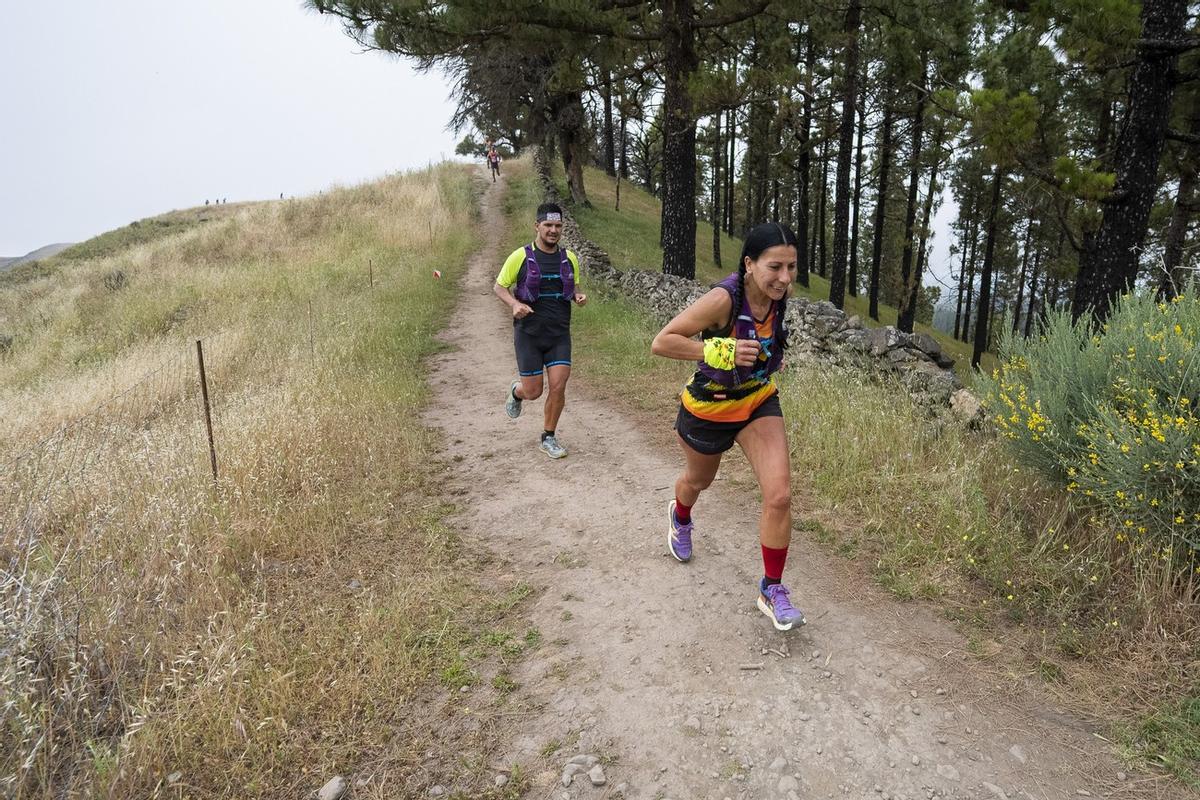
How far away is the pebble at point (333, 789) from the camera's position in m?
2.50

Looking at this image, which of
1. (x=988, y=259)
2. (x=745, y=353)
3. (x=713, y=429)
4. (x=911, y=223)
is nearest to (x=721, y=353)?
(x=745, y=353)

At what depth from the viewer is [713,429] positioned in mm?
3457

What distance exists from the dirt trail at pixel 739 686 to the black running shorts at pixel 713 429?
3.06ft

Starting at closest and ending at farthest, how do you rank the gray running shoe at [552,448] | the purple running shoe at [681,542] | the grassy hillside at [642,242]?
1. the purple running shoe at [681,542]
2. the gray running shoe at [552,448]
3. the grassy hillside at [642,242]

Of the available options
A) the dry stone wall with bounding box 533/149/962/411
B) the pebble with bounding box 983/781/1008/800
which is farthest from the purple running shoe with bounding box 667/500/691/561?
the dry stone wall with bounding box 533/149/962/411

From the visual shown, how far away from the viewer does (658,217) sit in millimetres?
31797

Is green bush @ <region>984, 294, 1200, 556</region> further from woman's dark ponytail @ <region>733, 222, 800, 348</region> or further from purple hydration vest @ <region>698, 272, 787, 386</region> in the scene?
woman's dark ponytail @ <region>733, 222, 800, 348</region>

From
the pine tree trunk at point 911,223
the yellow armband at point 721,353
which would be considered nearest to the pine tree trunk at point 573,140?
the pine tree trunk at point 911,223

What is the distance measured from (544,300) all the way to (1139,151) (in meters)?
6.82

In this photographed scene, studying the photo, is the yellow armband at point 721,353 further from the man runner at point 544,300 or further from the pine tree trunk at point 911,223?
the pine tree trunk at point 911,223

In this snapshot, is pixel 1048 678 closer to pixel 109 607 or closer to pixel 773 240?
pixel 773 240

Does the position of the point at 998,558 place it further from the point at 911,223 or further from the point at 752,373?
the point at 911,223

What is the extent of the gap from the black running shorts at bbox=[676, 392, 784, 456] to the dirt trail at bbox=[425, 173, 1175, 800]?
0.93 meters

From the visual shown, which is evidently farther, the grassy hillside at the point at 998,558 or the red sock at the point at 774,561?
the red sock at the point at 774,561
